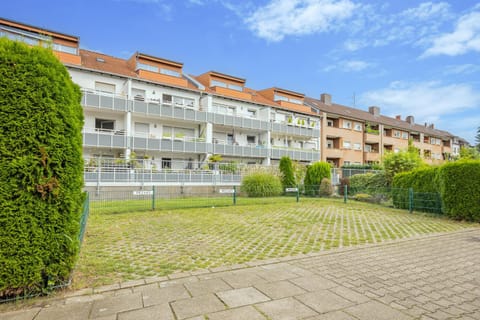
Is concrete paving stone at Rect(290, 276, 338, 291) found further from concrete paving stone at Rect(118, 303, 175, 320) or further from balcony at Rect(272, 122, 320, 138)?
balcony at Rect(272, 122, 320, 138)

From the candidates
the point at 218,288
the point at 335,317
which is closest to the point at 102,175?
the point at 218,288

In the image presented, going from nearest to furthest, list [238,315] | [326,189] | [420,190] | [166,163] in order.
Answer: [238,315] → [420,190] → [326,189] → [166,163]

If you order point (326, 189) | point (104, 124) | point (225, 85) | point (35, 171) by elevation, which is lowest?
point (326, 189)

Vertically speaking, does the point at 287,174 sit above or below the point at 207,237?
above

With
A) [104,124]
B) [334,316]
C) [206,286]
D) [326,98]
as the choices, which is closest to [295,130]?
[326,98]

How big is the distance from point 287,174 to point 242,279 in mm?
16883

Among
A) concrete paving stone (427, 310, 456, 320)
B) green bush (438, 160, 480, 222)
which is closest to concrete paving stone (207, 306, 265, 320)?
concrete paving stone (427, 310, 456, 320)

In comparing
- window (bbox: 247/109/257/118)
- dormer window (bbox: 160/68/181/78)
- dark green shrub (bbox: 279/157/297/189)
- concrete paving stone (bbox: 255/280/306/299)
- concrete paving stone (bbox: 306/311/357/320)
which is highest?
dormer window (bbox: 160/68/181/78)

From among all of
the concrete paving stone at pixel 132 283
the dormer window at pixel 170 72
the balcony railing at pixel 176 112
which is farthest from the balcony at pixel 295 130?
the concrete paving stone at pixel 132 283

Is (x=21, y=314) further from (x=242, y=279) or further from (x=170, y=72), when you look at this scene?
(x=170, y=72)

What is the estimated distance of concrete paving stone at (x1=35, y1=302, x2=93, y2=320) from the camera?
309 cm

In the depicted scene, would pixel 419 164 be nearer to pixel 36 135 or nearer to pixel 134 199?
pixel 134 199

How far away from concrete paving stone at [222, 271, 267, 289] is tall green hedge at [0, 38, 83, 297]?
2102mm

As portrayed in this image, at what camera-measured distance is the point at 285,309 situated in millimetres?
3242
